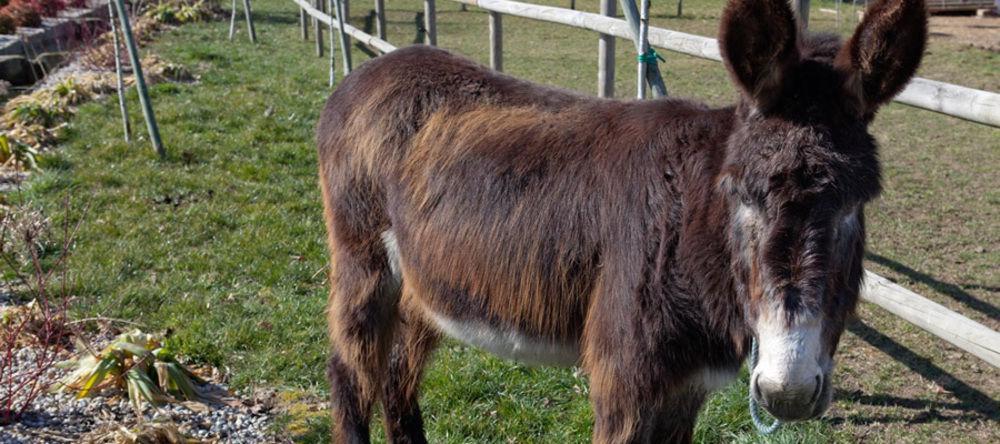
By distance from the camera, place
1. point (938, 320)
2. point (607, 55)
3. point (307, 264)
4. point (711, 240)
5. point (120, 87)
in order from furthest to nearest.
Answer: point (120, 87)
point (307, 264)
point (607, 55)
point (938, 320)
point (711, 240)

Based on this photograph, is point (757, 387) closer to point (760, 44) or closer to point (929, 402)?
point (760, 44)

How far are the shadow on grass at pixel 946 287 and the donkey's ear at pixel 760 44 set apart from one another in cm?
337

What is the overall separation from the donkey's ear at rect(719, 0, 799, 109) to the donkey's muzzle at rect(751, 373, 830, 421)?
2.33 ft

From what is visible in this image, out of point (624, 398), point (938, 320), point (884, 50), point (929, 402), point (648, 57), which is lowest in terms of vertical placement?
point (929, 402)

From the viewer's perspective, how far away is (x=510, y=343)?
2734mm

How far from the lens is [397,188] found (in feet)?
9.72

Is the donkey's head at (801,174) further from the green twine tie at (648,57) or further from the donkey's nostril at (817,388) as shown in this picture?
the green twine tie at (648,57)

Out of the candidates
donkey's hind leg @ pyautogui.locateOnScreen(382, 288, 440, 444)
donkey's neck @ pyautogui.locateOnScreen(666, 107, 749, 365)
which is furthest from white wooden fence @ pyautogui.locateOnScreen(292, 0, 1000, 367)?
donkey's hind leg @ pyautogui.locateOnScreen(382, 288, 440, 444)

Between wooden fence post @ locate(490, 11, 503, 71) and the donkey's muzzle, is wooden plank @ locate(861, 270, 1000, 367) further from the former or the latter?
wooden fence post @ locate(490, 11, 503, 71)

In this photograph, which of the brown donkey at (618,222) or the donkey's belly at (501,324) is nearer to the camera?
the brown donkey at (618,222)

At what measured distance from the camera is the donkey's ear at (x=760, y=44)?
2.00m

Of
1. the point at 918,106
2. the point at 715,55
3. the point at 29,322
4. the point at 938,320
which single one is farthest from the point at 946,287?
the point at 29,322

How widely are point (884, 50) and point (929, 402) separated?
8.19 feet

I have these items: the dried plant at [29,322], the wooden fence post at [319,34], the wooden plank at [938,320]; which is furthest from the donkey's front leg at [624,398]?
the wooden fence post at [319,34]
